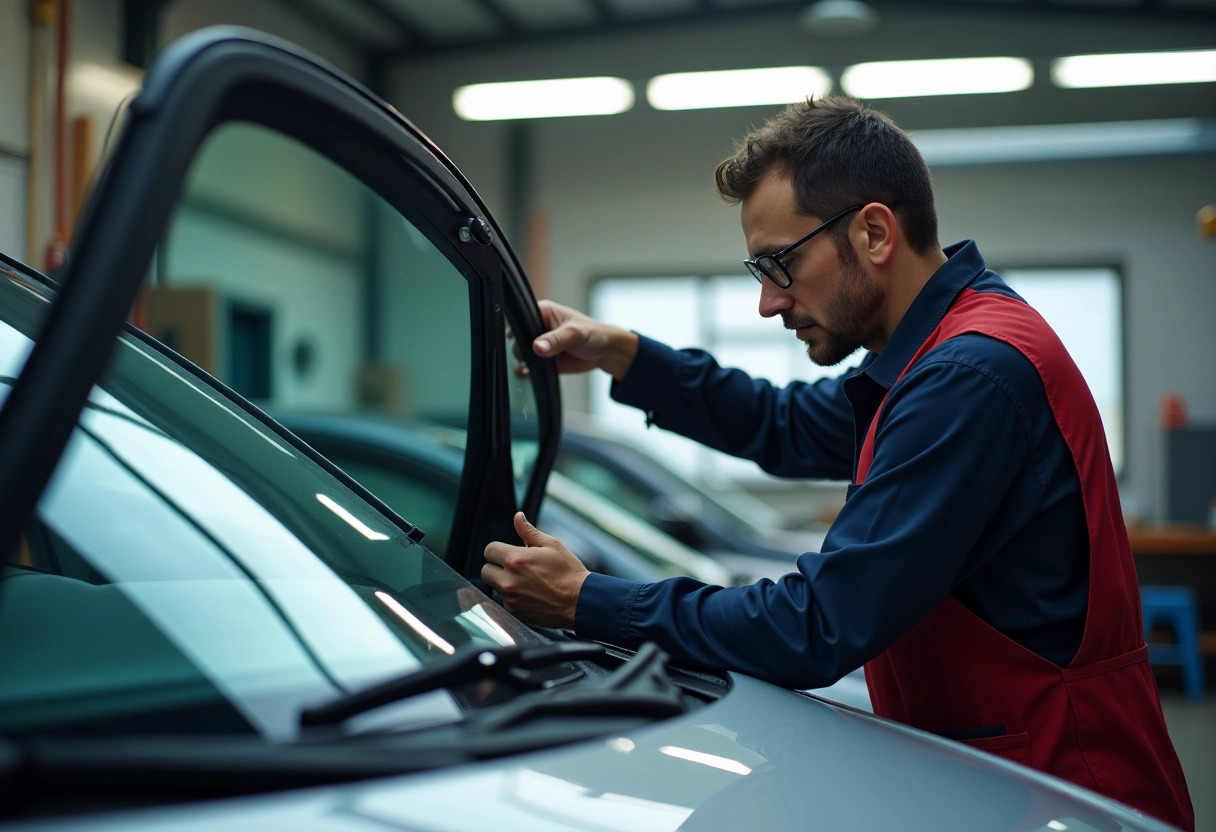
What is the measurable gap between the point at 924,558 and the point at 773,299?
0.50 metres

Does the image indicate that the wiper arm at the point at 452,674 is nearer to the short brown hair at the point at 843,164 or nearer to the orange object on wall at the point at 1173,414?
the short brown hair at the point at 843,164

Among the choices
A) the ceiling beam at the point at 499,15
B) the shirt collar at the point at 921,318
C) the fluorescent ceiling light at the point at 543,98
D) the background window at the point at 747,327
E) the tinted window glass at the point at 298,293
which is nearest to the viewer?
the shirt collar at the point at 921,318

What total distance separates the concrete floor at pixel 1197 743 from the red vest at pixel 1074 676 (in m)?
2.31

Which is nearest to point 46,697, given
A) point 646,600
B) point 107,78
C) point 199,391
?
point 199,391

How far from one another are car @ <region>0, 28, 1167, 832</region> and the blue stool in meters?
5.98

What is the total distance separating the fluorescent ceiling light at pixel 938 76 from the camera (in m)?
8.56

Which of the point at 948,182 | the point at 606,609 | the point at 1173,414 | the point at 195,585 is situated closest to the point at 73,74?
the point at 606,609

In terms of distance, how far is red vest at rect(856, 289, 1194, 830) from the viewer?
1.25m

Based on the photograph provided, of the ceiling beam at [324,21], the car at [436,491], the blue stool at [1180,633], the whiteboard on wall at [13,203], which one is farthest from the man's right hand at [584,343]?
the ceiling beam at [324,21]

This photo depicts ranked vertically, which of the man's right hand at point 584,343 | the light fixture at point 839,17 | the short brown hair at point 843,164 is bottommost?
the man's right hand at point 584,343

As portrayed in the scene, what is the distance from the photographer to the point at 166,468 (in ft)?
3.48

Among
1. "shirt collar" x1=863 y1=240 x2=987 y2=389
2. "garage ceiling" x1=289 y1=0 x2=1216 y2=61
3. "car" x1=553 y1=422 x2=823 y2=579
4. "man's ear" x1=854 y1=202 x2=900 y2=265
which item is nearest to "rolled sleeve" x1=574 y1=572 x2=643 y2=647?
"shirt collar" x1=863 y1=240 x2=987 y2=389

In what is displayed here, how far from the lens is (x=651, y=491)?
455 cm

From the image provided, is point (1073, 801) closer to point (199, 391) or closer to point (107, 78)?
point (199, 391)
